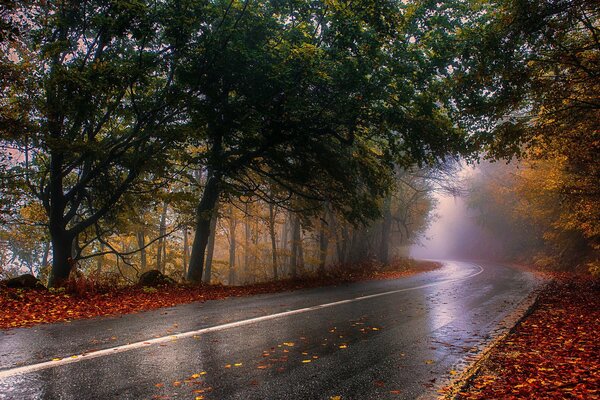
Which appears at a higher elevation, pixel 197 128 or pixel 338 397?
pixel 197 128

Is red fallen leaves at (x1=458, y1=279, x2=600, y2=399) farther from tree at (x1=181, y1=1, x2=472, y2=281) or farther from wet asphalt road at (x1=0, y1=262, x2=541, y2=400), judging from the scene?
tree at (x1=181, y1=1, x2=472, y2=281)

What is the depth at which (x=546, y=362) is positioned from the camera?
16.5 ft

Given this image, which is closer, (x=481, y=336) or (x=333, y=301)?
(x=481, y=336)

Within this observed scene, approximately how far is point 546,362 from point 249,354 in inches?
154

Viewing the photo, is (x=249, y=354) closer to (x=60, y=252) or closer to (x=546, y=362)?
(x=546, y=362)

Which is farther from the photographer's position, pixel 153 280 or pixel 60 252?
pixel 153 280

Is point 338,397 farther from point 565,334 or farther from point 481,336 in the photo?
point 565,334

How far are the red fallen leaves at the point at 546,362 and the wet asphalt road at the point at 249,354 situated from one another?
0.42m

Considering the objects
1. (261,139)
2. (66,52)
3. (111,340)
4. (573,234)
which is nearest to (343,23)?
(261,139)

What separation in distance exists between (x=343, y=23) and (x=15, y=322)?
9846 millimetres

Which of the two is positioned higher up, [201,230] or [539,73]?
[539,73]

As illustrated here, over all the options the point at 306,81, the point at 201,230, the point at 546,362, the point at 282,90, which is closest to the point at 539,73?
the point at 306,81

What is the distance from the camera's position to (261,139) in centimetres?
1248

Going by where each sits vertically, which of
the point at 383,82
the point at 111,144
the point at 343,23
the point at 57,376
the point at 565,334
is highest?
the point at 343,23
